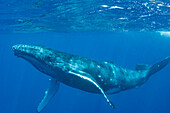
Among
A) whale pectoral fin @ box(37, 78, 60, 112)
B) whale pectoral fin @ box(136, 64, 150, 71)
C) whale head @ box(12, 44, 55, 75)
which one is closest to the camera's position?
whale head @ box(12, 44, 55, 75)

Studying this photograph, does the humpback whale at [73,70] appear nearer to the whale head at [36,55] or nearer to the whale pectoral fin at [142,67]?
the whale head at [36,55]

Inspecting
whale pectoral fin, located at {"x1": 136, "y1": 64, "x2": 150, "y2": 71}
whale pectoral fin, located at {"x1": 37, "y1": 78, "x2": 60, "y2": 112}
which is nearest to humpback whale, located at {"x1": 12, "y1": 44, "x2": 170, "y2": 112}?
whale pectoral fin, located at {"x1": 37, "y1": 78, "x2": 60, "y2": 112}

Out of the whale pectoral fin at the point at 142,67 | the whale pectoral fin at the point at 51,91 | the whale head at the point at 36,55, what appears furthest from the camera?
the whale pectoral fin at the point at 142,67

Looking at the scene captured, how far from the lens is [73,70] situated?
A: 8570 mm

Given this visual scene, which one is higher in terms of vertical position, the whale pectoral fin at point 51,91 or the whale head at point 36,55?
the whale head at point 36,55

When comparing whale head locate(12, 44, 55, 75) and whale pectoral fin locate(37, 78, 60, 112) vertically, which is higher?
whale head locate(12, 44, 55, 75)

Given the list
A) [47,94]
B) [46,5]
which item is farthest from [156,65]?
[46,5]

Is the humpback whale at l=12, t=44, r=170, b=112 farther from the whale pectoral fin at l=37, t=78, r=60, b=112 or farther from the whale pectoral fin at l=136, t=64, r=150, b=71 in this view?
the whale pectoral fin at l=136, t=64, r=150, b=71

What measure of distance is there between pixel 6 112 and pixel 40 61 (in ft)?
194

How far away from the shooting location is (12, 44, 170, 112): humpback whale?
8.41 metres

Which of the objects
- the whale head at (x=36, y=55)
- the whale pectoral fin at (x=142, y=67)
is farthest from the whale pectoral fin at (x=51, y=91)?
the whale pectoral fin at (x=142, y=67)

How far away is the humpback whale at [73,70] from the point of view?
841cm

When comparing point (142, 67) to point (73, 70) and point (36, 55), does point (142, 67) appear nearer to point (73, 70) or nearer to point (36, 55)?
point (73, 70)

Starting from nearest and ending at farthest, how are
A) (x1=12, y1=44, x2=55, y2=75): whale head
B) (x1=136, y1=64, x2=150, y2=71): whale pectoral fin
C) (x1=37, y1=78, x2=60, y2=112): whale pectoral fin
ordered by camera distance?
(x1=12, y1=44, x2=55, y2=75): whale head < (x1=37, y1=78, x2=60, y2=112): whale pectoral fin < (x1=136, y1=64, x2=150, y2=71): whale pectoral fin
